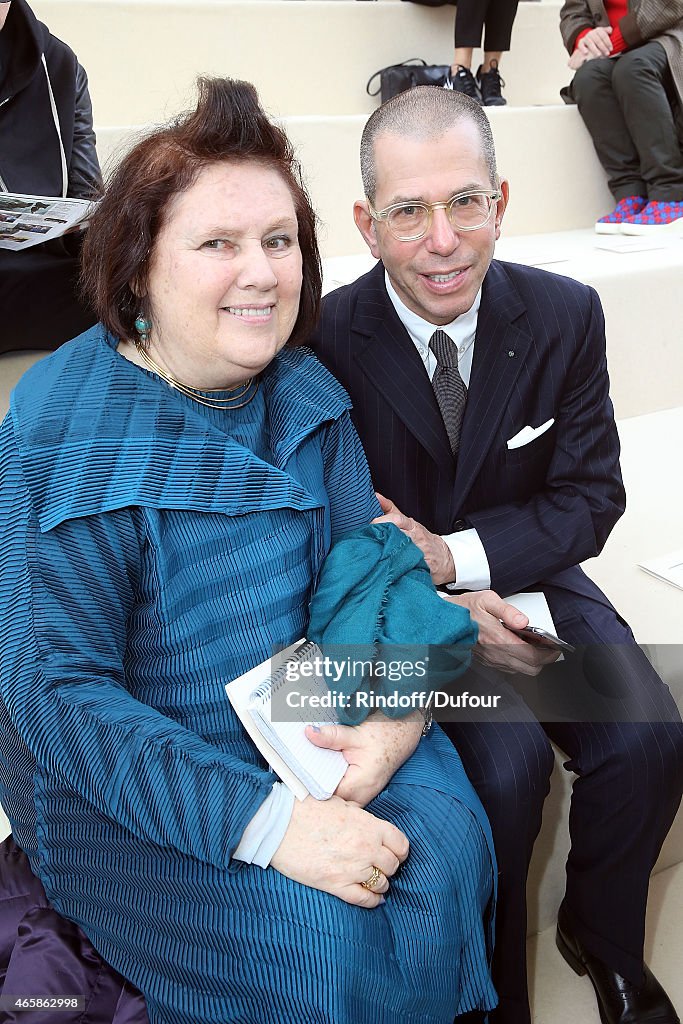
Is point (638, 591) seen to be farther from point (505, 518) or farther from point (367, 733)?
point (367, 733)

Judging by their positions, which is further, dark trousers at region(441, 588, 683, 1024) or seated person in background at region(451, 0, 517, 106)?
seated person in background at region(451, 0, 517, 106)

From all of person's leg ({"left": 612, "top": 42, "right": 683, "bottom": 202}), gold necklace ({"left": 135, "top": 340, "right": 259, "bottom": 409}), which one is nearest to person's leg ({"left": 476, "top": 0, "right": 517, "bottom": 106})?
person's leg ({"left": 612, "top": 42, "right": 683, "bottom": 202})

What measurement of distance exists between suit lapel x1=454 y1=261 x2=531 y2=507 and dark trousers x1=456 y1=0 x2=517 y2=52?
2.62 meters

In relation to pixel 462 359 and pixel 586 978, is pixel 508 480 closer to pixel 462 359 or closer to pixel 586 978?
pixel 462 359

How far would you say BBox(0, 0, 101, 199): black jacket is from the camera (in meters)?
2.01

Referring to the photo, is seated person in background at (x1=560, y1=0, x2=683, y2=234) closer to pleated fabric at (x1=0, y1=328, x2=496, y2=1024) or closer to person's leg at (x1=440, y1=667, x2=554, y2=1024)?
person's leg at (x1=440, y1=667, x2=554, y2=1024)

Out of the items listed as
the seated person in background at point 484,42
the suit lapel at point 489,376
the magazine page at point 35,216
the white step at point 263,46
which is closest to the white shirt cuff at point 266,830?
the suit lapel at point 489,376

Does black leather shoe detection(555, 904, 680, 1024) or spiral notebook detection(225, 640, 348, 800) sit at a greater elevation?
spiral notebook detection(225, 640, 348, 800)

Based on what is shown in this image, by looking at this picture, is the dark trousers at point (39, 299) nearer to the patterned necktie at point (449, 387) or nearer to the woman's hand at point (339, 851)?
the patterned necktie at point (449, 387)

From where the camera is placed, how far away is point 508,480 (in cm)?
150

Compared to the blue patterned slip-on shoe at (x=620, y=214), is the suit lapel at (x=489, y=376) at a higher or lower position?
higher

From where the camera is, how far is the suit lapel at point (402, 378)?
4.72ft

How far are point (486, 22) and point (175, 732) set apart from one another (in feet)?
11.8

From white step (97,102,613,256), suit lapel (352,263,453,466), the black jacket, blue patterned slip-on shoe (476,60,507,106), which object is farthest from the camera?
blue patterned slip-on shoe (476,60,507,106)
